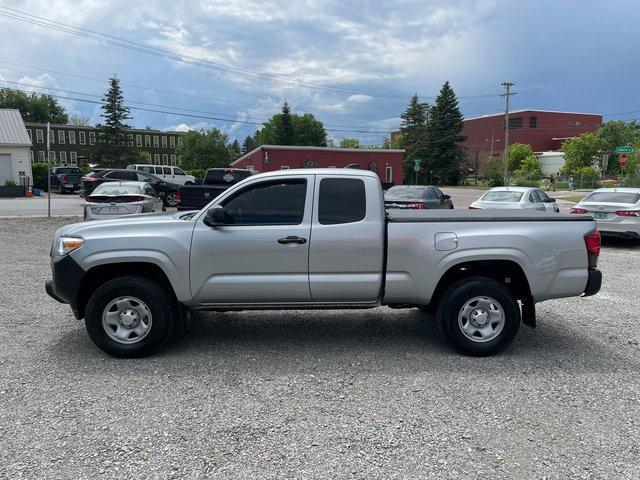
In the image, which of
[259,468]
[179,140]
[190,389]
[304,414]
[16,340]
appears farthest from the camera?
[179,140]

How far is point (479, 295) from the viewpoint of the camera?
4836 mm

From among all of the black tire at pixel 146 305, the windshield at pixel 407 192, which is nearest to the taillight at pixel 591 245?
the black tire at pixel 146 305

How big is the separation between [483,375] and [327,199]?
2.22m

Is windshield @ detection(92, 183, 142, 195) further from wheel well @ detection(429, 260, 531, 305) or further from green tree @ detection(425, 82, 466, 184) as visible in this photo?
green tree @ detection(425, 82, 466, 184)

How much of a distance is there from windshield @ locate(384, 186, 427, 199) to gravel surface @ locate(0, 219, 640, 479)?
9357mm

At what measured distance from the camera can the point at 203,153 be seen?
3041 inches

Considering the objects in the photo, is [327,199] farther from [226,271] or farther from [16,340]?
[16,340]

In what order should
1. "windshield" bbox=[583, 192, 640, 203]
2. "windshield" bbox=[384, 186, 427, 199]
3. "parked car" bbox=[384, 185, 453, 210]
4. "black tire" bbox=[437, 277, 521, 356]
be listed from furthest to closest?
"windshield" bbox=[384, 186, 427, 199], "parked car" bbox=[384, 185, 453, 210], "windshield" bbox=[583, 192, 640, 203], "black tire" bbox=[437, 277, 521, 356]

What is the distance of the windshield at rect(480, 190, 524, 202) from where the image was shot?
1484 cm

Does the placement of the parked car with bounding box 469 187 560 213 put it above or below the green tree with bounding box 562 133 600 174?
below

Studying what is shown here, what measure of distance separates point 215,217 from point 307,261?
0.98m

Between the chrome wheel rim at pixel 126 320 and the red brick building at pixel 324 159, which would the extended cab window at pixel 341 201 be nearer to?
the chrome wheel rim at pixel 126 320

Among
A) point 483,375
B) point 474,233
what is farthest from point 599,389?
point 474,233

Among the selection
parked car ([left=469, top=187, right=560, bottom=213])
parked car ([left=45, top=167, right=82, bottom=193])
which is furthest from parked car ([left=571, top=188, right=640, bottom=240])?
parked car ([left=45, top=167, right=82, bottom=193])
